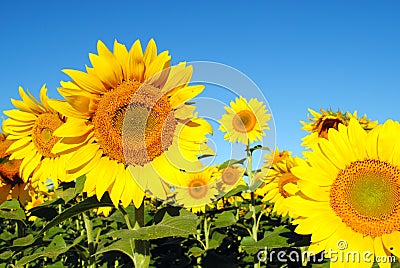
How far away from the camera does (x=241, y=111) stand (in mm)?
8617

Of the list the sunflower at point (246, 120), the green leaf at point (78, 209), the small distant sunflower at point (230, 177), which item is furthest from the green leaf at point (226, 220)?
the green leaf at point (78, 209)

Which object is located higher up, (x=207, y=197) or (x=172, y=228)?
(x=207, y=197)

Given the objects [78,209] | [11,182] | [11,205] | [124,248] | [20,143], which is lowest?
[124,248]

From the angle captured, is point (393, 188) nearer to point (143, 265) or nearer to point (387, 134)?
point (387, 134)

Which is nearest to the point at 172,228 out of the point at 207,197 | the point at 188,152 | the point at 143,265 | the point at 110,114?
the point at 143,265

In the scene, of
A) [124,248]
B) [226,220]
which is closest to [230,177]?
[226,220]

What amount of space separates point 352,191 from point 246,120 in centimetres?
588

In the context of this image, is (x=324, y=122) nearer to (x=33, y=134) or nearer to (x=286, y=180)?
(x=286, y=180)

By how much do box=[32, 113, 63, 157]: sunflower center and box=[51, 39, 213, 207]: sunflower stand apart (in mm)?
1019

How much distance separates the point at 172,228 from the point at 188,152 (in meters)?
0.63

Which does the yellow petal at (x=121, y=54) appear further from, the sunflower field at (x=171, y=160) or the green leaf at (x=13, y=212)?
the green leaf at (x=13, y=212)

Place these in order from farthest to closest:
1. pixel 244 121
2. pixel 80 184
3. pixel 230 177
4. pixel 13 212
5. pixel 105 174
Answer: pixel 244 121 → pixel 230 177 → pixel 13 212 → pixel 80 184 → pixel 105 174

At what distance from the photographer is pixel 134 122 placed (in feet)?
9.12

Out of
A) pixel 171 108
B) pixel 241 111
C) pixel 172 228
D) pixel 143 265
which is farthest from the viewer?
pixel 241 111
